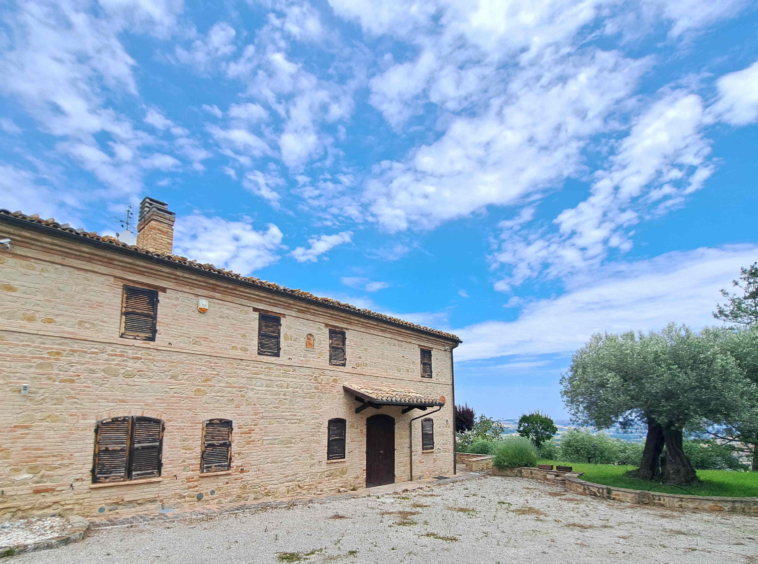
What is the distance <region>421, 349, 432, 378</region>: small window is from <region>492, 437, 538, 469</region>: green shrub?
432 cm

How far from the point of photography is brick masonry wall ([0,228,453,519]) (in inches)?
305

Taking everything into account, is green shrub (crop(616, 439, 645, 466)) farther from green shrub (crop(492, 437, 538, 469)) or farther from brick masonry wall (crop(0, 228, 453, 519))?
brick masonry wall (crop(0, 228, 453, 519))

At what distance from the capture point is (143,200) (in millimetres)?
11711

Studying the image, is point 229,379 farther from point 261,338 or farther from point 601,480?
point 601,480

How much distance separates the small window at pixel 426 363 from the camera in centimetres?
1683

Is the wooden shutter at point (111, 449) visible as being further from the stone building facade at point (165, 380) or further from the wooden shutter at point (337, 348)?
the wooden shutter at point (337, 348)

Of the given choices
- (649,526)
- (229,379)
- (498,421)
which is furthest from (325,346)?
(498,421)

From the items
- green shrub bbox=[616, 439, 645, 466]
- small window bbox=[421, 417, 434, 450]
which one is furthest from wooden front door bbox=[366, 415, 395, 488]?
green shrub bbox=[616, 439, 645, 466]

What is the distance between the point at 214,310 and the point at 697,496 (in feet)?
41.9

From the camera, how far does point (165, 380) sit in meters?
9.43

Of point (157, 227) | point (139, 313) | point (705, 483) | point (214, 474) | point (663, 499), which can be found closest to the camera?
point (139, 313)

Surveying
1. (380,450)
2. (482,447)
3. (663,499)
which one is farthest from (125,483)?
(482,447)

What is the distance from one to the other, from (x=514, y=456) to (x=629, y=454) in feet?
25.1

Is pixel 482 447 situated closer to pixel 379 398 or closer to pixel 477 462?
pixel 477 462
